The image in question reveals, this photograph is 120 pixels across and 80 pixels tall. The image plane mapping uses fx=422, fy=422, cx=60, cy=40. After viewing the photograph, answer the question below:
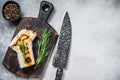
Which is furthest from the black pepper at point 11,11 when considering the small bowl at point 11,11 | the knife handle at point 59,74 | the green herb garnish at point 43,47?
the knife handle at point 59,74

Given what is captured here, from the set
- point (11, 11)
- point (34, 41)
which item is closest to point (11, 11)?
point (11, 11)

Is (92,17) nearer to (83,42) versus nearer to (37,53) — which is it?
(83,42)

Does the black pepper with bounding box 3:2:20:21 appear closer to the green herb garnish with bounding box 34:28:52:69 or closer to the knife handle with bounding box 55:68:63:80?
the green herb garnish with bounding box 34:28:52:69

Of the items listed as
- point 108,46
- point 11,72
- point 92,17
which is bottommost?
point 11,72

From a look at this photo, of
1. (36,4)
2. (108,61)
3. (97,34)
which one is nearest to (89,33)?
(97,34)

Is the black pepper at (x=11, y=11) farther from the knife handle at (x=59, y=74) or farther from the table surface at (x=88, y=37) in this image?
the knife handle at (x=59, y=74)

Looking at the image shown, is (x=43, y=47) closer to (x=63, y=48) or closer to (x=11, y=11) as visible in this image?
(x=63, y=48)
